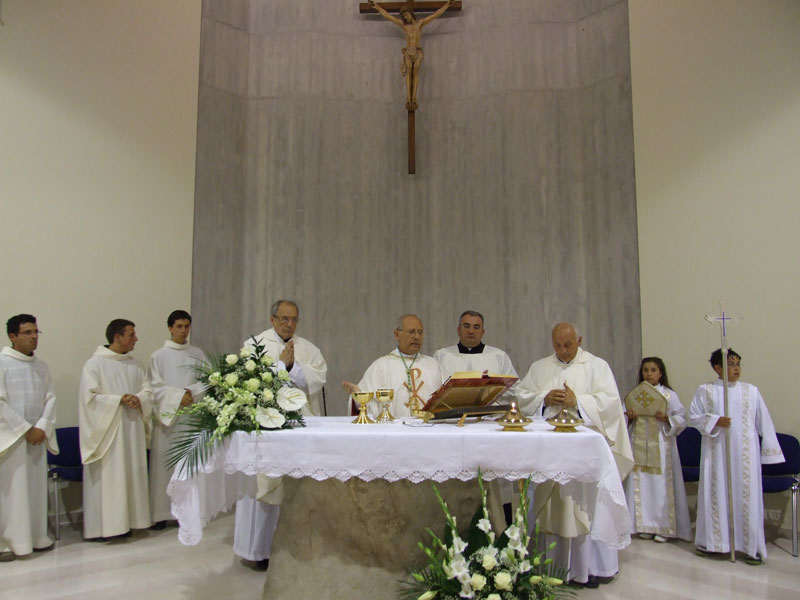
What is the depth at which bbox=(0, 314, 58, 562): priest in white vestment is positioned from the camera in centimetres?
608

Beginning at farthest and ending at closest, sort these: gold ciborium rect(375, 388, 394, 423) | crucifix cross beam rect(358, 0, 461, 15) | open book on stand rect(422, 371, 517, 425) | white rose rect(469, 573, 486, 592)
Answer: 1. crucifix cross beam rect(358, 0, 461, 15)
2. gold ciborium rect(375, 388, 394, 423)
3. open book on stand rect(422, 371, 517, 425)
4. white rose rect(469, 573, 486, 592)

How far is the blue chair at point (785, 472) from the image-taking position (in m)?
6.47

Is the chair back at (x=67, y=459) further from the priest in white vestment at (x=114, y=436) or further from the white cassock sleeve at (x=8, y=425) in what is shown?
the white cassock sleeve at (x=8, y=425)

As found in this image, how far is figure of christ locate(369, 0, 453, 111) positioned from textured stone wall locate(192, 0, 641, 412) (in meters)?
0.41

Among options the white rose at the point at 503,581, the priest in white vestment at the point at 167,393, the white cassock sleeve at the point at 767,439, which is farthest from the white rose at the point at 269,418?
the white cassock sleeve at the point at 767,439

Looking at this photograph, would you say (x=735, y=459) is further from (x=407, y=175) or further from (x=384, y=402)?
(x=407, y=175)

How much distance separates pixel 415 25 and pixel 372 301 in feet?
10.9

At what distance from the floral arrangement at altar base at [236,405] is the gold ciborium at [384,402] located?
50 cm

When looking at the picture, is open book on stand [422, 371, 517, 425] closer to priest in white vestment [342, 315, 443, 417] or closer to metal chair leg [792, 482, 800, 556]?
priest in white vestment [342, 315, 443, 417]

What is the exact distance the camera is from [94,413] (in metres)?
6.72

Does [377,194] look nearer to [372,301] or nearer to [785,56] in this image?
[372,301]

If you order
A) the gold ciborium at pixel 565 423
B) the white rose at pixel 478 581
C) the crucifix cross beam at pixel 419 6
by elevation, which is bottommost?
the white rose at pixel 478 581

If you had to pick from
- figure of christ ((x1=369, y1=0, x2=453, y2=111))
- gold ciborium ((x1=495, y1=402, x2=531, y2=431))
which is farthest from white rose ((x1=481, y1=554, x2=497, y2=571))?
figure of christ ((x1=369, y1=0, x2=453, y2=111))

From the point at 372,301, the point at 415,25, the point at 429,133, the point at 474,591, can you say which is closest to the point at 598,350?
the point at 372,301
